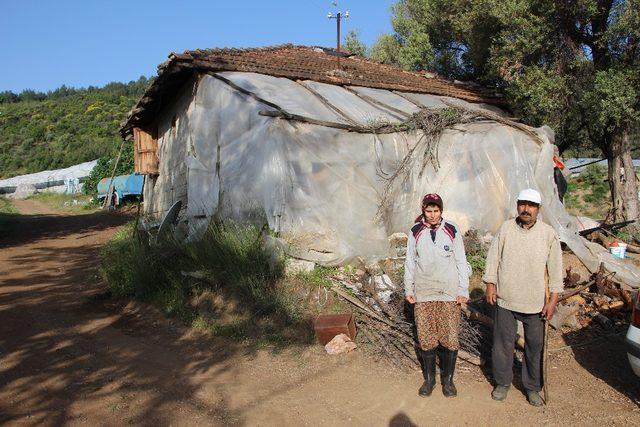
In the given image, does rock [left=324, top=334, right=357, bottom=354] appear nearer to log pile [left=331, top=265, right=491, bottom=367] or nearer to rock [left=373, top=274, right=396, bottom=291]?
log pile [left=331, top=265, right=491, bottom=367]

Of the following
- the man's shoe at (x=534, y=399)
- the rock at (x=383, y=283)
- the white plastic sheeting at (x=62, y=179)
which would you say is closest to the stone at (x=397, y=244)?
the rock at (x=383, y=283)

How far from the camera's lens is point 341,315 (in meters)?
5.68

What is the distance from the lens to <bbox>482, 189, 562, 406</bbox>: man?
13.5ft

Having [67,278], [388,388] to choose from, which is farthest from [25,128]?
[388,388]

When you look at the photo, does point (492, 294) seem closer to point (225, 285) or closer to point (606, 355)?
point (606, 355)

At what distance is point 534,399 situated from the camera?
4.23 metres

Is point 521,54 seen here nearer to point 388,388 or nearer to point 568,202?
point 388,388

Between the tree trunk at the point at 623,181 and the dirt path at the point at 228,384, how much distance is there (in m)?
5.88

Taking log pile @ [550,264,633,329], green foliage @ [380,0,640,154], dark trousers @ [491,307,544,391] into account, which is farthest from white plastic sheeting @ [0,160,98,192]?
dark trousers @ [491,307,544,391]

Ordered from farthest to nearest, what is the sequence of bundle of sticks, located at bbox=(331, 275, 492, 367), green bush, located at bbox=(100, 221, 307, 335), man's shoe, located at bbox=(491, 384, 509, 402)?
green bush, located at bbox=(100, 221, 307, 335) < bundle of sticks, located at bbox=(331, 275, 492, 367) < man's shoe, located at bbox=(491, 384, 509, 402)

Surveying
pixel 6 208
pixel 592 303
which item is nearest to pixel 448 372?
pixel 592 303

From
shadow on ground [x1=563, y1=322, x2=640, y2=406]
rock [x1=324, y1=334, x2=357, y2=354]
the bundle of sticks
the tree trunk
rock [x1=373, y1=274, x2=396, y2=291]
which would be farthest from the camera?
the tree trunk

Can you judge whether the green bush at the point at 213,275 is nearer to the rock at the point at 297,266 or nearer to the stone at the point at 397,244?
the rock at the point at 297,266

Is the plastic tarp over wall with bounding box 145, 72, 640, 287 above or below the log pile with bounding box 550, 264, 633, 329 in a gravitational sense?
above
